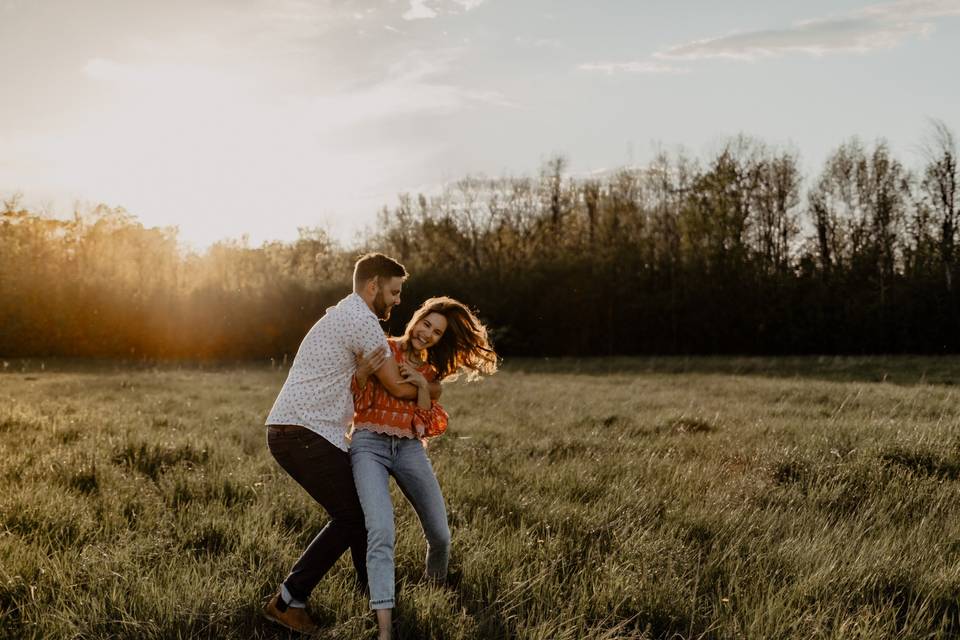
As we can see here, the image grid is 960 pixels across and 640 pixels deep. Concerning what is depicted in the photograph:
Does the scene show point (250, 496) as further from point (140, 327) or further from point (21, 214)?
point (21, 214)

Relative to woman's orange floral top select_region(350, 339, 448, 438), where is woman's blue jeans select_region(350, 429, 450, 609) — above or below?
below

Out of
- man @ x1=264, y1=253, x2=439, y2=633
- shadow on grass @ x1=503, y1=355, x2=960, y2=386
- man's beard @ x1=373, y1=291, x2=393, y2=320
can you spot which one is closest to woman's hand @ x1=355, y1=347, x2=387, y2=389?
man @ x1=264, y1=253, x2=439, y2=633

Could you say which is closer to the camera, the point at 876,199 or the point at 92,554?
the point at 92,554

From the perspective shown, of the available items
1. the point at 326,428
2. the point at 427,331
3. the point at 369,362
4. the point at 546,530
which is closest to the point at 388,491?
the point at 326,428

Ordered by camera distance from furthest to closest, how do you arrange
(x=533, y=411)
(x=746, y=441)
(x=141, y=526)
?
1. (x=533, y=411)
2. (x=746, y=441)
3. (x=141, y=526)

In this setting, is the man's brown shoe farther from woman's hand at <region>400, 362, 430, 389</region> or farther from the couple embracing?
woman's hand at <region>400, 362, 430, 389</region>

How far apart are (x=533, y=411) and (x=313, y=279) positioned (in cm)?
2390

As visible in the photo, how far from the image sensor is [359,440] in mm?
4188

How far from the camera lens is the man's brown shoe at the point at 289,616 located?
3.81 meters

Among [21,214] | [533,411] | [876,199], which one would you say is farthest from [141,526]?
[21,214]

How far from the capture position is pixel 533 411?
12.1m

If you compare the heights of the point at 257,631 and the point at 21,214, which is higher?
the point at 21,214

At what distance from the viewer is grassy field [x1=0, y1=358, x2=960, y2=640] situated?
13.0ft

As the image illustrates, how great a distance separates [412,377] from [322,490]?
30.5 inches
